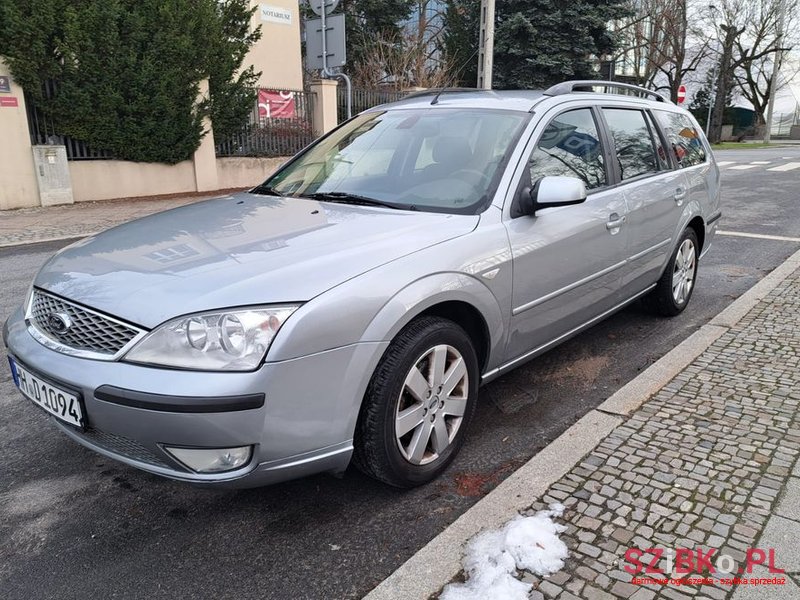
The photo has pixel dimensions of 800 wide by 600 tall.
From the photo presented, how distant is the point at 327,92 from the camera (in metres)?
16.1

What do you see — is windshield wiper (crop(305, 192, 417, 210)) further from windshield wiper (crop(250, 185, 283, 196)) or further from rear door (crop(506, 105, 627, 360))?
rear door (crop(506, 105, 627, 360))

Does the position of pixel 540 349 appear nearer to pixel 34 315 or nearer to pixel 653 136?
pixel 653 136

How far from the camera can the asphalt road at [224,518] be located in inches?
91.8

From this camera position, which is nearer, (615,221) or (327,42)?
(615,221)

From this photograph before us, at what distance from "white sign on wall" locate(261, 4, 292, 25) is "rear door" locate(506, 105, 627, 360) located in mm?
18518

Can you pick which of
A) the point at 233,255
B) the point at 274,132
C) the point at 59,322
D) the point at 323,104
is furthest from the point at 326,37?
the point at 59,322

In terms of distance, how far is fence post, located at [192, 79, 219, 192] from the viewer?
13820 mm

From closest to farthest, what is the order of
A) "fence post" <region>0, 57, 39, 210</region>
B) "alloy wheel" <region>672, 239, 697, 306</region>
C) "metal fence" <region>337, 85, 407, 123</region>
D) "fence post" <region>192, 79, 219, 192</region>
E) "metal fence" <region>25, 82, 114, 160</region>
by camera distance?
"alloy wheel" <region>672, 239, 697, 306</region>, "fence post" <region>0, 57, 39, 210</region>, "metal fence" <region>25, 82, 114, 160</region>, "fence post" <region>192, 79, 219, 192</region>, "metal fence" <region>337, 85, 407, 123</region>

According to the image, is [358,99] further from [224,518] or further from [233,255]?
[224,518]

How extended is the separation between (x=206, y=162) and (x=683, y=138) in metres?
11.0

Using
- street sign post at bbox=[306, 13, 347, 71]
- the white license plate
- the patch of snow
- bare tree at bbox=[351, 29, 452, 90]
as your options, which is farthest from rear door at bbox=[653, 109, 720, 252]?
bare tree at bbox=[351, 29, 452, 90]

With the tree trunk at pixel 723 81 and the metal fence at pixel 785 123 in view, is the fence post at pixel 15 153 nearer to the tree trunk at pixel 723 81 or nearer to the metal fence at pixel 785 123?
the tree trunk at pixel 723 81

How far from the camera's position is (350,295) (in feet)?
7.83

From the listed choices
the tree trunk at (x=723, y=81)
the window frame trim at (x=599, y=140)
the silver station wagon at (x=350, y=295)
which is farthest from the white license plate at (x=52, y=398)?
the tree trunk at (x=723, y=81)
